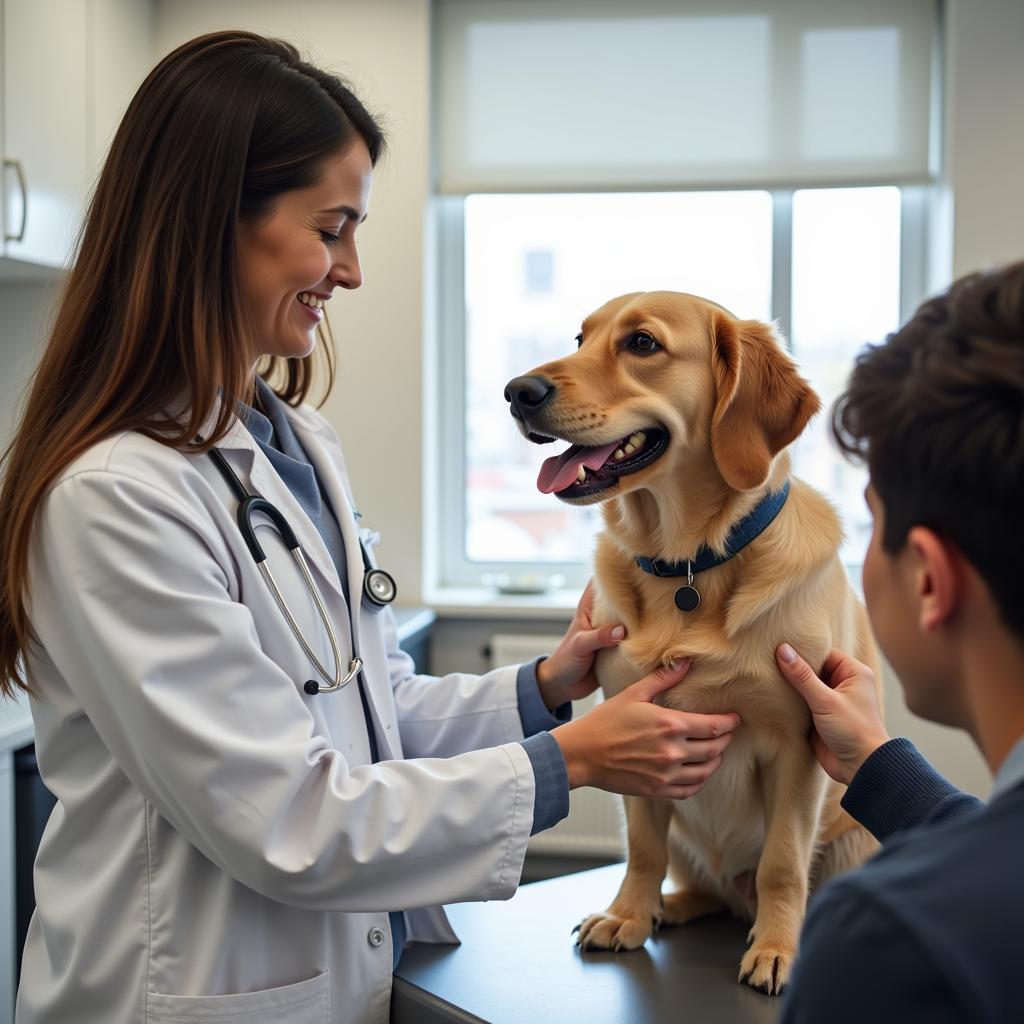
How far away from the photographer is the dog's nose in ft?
4.44

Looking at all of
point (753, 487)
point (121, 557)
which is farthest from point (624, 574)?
point (121, 557)

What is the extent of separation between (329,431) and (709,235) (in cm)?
237

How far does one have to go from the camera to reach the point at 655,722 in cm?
109

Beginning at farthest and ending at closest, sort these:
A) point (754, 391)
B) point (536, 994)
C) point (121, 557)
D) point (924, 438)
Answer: point (754, 391)
point (536, 994)
point (121, 557)
point (924, 438)

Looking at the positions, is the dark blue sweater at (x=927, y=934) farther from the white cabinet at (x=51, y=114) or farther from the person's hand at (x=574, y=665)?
the white cabinet at (x=51, y=114)

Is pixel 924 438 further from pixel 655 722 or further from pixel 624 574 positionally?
pixel 624 574

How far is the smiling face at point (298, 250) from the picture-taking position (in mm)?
1141

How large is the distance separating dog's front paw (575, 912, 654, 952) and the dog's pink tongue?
1.69 ft

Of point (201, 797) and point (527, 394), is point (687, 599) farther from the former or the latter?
point (201, 797)

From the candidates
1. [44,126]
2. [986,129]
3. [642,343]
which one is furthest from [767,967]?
[986,129]

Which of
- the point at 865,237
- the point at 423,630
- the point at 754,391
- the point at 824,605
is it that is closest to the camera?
the point at 824,605

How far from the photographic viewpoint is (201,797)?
0.90 metres

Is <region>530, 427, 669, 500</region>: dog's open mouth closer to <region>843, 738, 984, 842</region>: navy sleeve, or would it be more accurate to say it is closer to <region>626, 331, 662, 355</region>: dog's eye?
<region>626, 331, 662, 355</region>: dog's eye

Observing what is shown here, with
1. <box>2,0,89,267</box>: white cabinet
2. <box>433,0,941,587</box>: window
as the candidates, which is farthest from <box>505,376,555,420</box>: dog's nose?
<box>433,0,941,587</box>: window
